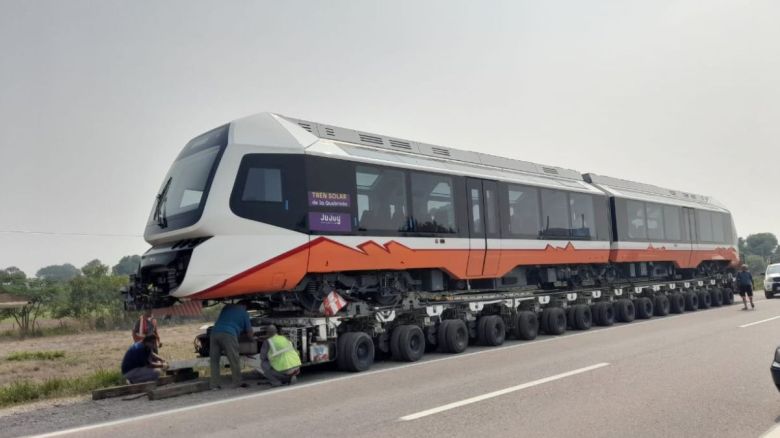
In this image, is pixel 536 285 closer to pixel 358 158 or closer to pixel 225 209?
pixel 358 158

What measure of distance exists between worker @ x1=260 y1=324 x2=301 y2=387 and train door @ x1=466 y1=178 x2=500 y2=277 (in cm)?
478

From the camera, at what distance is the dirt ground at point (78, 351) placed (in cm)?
1521

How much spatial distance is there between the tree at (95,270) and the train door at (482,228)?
26.2 m

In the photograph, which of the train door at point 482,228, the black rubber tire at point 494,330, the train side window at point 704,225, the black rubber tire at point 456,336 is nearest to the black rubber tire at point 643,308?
the train side window at point 704,225

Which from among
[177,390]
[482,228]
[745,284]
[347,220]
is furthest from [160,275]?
[745,284]

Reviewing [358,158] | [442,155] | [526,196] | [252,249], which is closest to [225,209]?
[252,249]

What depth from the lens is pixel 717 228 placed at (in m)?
25.4

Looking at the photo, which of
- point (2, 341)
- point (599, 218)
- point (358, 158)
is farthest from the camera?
point (2, 341)

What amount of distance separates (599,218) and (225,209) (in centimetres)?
1206

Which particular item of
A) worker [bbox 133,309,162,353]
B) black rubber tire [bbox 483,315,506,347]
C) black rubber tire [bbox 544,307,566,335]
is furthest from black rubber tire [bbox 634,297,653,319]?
worker [bbox 133,309,162,353]

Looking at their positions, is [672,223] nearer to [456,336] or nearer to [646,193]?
[646,193]

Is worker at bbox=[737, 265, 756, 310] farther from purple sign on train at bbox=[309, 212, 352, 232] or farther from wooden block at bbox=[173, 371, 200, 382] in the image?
wooden block at bbox=[173, 371, 200, 382]

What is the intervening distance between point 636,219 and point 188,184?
48.6ft

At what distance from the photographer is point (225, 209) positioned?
8.70 metres
